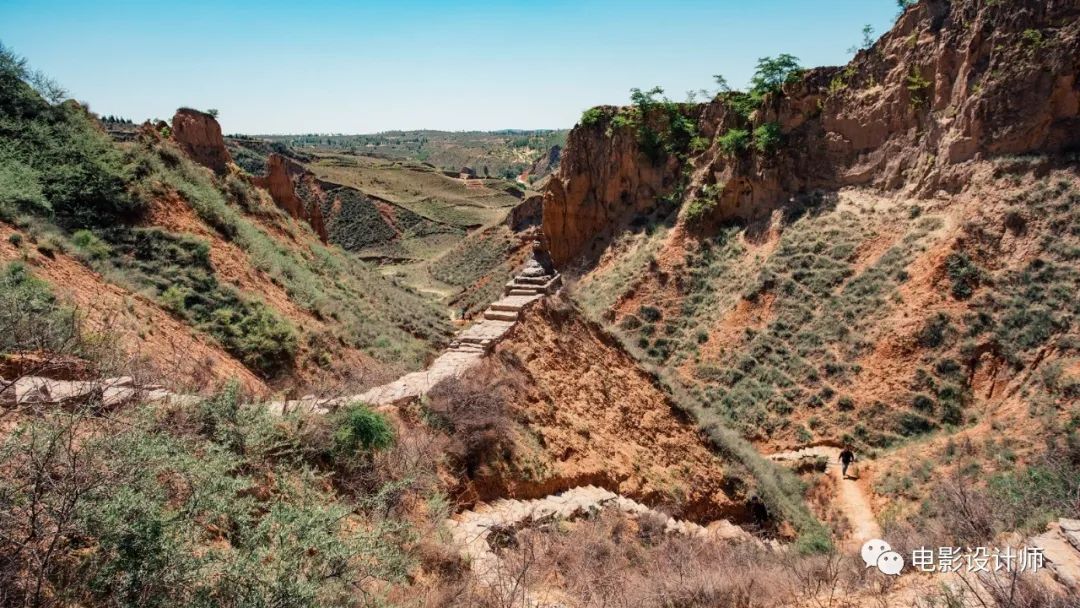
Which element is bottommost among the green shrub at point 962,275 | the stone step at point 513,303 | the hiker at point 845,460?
the hiker at point 845,460

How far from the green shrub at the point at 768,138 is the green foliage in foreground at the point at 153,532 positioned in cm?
2420

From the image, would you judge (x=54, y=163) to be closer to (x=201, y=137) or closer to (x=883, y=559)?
(x=201, y=137)

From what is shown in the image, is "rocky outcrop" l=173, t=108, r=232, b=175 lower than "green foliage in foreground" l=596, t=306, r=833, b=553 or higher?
higher

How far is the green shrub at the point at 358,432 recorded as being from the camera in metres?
6.22

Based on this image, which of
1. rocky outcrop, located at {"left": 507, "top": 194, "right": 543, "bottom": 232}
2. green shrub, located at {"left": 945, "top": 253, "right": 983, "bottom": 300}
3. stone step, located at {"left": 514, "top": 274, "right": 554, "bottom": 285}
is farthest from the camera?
rocky outcrop, located at {"left": 507, "top": 194, "right": 543, "bottom": 232}

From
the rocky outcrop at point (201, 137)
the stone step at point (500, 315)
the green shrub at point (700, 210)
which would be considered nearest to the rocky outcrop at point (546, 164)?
the rocky outcrop at point (201, 137)

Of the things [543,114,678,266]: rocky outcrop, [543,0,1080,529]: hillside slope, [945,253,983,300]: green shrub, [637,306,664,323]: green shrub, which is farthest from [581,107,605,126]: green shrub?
[945,253,983,300]: green shrub

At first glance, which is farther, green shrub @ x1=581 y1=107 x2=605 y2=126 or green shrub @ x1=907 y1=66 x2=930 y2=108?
green shrub @ x1=581 y1=107 x2=605 y2=126

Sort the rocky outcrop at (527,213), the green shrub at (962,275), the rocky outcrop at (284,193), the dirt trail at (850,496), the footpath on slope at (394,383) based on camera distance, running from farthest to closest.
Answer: the rocky outcrop at (527,213) < the rocky outcrop at (284,193) < the green shrub at (962,275) < the dirt trail at (850,496) < the footpath on slope at (394,383)

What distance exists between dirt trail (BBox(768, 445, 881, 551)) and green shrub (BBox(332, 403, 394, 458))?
946 cm

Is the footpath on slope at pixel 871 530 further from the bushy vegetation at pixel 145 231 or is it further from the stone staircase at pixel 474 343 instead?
the bushy vegetation at pixel 145 231

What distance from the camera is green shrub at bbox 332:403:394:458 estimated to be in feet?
20.4

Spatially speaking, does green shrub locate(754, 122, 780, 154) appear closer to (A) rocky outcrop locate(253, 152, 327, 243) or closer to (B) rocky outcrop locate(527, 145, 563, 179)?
(A) rocky outcrop locate(253, 152, 327, 243)

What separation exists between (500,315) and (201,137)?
23721 mm
